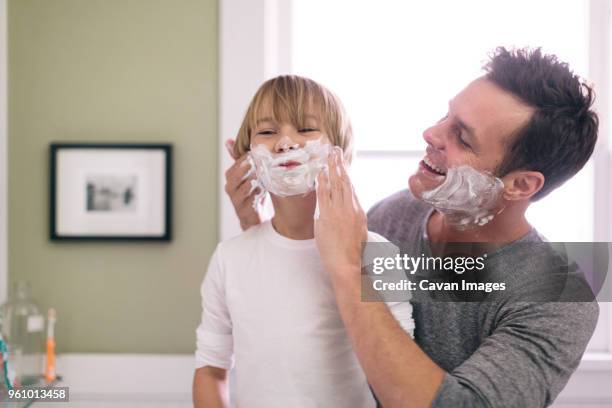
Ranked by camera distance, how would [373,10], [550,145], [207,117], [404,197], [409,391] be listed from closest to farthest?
[409,391]
[550,145]
[404,197]
[207,117]
[373,10]

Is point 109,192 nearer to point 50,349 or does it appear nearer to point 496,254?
point 50,349

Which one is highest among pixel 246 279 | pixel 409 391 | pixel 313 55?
pixel 313 55

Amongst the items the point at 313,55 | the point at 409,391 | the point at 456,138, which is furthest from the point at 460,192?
the point at 313,55

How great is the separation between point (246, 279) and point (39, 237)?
2.55ft

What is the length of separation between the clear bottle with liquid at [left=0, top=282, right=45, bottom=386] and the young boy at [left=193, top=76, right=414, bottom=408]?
0.65m

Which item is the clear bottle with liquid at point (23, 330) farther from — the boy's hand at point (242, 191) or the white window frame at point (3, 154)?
the boy's hand at point (242, 191)

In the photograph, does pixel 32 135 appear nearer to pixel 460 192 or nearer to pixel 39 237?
pixel 39 237

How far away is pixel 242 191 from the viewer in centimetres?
112

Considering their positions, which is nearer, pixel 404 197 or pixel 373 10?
pixel 404 197

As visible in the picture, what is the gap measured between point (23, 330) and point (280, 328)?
0.84m

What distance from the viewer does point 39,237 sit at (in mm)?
1533

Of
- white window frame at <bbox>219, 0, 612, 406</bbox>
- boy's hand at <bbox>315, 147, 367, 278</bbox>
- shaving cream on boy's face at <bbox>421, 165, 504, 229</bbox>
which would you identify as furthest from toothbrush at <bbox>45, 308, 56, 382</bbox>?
shaving cream on boy's face at <bbox>421, 165, 504, 229</bbox>

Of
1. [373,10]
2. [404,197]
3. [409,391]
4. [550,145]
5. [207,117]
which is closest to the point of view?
[409,391]

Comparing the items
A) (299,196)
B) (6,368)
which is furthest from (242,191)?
(6,368)
